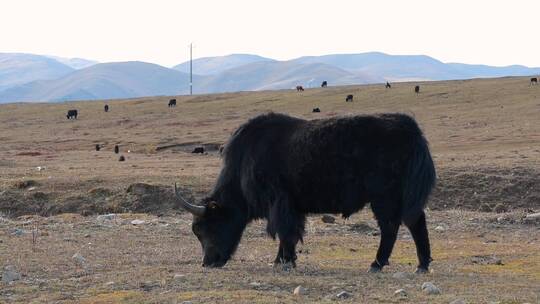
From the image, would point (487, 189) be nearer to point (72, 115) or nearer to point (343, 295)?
point (343, 295)

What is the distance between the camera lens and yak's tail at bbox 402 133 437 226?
11.6 m

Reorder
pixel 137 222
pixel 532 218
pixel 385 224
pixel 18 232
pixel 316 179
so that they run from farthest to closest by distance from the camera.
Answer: pixel 532 218, pixel 137 222, pixel 18 232, pixel 316 179, pixel 385 224

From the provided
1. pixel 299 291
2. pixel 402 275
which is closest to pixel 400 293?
pixel 299 291

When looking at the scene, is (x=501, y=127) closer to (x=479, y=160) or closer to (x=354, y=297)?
(x=479, y=160)

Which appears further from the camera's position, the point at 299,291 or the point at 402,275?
the point at 402,275

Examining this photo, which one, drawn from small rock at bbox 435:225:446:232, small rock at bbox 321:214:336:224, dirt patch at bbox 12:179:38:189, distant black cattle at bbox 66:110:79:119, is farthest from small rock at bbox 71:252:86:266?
distant black cattle at bbox 66:110:79:119

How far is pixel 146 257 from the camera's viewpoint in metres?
13.0

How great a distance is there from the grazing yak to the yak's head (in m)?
0.01

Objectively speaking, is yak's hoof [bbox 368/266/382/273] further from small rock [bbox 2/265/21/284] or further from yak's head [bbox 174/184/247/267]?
small rock [bbox 2/265/21/284]

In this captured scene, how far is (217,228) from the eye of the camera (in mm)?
12531

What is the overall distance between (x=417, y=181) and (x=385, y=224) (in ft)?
2.25

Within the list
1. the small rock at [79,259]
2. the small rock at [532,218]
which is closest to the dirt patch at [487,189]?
the small rock at [532,218]

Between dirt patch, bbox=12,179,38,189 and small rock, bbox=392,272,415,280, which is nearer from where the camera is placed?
small rock, bbox=392,272,415,280

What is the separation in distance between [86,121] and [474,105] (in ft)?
99.7
